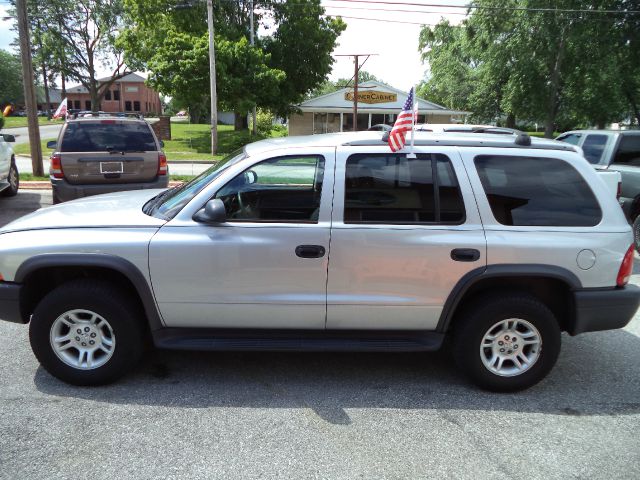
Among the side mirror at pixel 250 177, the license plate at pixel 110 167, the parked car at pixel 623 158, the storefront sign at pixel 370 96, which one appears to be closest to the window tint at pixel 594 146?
the parked car at pixel 623 158

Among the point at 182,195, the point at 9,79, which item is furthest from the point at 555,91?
the point at 9,79

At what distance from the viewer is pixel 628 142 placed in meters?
8.19

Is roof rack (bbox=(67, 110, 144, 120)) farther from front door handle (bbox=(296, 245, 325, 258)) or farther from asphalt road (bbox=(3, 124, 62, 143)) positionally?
asphalt road (bbox=(3, 124, 62, 143))

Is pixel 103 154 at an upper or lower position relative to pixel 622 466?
upper

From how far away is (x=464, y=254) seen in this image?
3494 millimetres

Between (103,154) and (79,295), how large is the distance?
5285 mm

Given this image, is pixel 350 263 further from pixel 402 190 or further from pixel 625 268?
pixel 625 268

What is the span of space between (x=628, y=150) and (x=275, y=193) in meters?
6.82

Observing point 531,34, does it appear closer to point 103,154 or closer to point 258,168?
point 103,154

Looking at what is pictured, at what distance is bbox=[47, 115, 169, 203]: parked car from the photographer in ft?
26.5

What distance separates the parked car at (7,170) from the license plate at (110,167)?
316cm

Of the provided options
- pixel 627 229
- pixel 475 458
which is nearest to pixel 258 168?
pixel 475 458

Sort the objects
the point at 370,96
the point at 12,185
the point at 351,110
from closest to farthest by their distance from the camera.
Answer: the point at 12,185 < the point at 351,110 < the point at 370,96

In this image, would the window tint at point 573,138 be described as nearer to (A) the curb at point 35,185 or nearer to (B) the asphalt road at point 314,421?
(B) the asphalt road at point 314,421
